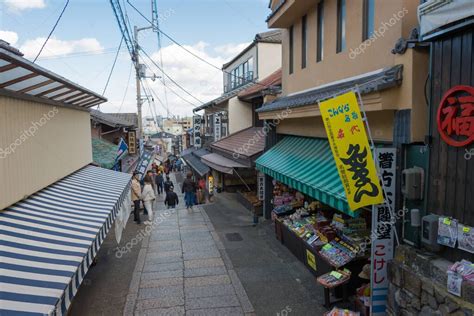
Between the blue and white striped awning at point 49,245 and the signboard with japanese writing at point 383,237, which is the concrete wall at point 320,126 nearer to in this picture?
the signboard with japanese writing at point 383,237

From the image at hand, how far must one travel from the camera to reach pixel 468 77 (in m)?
4.84

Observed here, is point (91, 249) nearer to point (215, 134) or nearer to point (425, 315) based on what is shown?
A: point (425, 315)

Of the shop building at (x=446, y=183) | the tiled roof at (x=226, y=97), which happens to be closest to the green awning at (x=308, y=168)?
the shop building at (x=446, y=183)

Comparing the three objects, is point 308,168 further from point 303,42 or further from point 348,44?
point 303,42

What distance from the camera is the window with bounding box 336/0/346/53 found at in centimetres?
899

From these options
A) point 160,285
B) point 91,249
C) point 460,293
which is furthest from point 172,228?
point 460,293

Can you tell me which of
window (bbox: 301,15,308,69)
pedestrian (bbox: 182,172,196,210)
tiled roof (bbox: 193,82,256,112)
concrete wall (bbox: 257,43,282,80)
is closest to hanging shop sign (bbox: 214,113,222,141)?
tiled roof (bbox: 193,82,256,112)

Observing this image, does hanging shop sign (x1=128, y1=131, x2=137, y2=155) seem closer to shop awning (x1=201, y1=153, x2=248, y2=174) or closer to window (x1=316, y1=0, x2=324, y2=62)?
shop awning (x1=201, y1=153, x2=248, y2=174)

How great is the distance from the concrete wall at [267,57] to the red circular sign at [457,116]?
696 inches

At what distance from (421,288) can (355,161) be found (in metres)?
2.33

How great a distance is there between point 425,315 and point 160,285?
19.8 feet

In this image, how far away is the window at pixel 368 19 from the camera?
7652mm

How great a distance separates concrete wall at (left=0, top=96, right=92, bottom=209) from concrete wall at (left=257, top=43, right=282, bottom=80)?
13743mm

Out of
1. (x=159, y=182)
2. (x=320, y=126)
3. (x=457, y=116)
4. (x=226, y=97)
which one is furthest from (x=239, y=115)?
(x=457, y=116)
